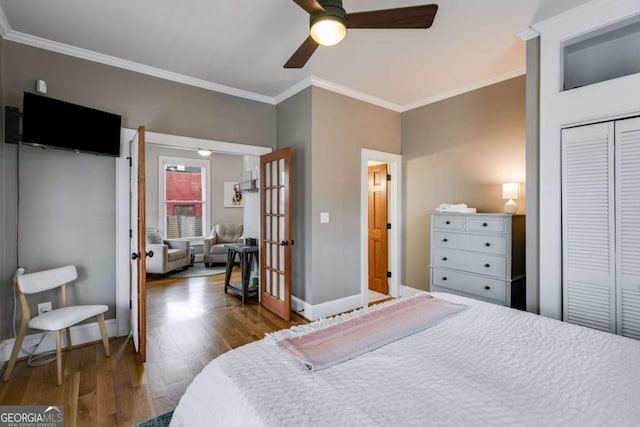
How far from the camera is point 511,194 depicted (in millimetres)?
3059

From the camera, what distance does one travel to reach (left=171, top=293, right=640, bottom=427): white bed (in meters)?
0.91

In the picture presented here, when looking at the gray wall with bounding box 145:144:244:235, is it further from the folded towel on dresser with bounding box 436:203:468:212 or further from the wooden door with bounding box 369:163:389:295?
the folded towel on dresser with bounding box 436:203:468:212

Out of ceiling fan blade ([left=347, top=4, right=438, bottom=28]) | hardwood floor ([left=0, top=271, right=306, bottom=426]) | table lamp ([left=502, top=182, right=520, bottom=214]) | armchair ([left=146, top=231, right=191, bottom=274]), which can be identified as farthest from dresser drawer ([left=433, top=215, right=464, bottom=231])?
armchair ([left=146, top=231, right=191, bottom=274])

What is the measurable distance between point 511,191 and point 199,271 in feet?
18.0

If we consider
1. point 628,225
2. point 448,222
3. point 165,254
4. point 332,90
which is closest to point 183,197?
point 165,254

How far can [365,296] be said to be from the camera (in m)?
3.91

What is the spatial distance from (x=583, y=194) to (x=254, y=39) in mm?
2927

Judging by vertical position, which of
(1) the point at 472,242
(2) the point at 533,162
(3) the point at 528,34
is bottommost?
(1) the point at 472,242

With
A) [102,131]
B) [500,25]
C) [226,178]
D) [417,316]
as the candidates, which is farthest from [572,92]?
[226,178]

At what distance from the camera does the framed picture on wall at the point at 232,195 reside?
7203 millimetres

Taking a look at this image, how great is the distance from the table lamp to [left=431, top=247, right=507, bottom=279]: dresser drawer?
1.71ft

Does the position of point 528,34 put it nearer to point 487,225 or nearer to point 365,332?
point 487,225

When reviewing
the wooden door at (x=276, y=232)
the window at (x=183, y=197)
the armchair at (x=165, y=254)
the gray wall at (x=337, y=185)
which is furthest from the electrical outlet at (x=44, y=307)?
the window at (x=183, y=197)

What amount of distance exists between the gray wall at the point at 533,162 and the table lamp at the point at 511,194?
515mm
